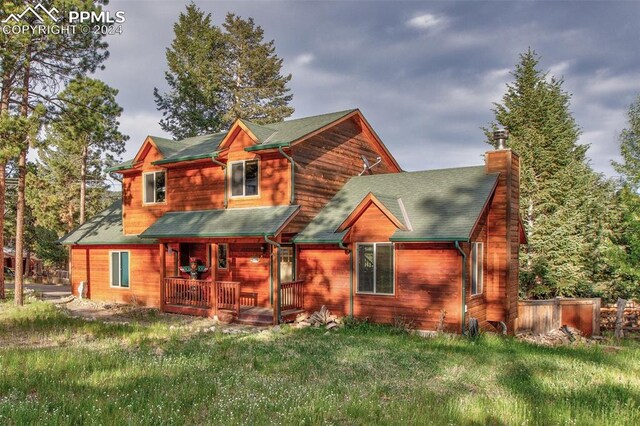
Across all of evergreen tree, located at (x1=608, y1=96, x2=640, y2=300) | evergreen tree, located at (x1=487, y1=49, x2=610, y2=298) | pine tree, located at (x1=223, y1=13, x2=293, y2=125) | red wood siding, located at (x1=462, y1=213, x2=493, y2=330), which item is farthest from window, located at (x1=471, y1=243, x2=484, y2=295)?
pine tree, located at (x1=223, y1=13, x2=293, y2=125)

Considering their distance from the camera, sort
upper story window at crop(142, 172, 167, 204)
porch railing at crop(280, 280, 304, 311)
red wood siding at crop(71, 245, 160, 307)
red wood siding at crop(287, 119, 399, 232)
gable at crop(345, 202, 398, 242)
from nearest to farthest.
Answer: gable at crop(345, 202, 398, 242) < porch railing at crop(280, 280, 304, 311) < red wood siding at crop(287, 119, 399, 232) < red wood siding at crop(71, 245, 160, 307) < upper story window at crop(142, 172, 167, 204)

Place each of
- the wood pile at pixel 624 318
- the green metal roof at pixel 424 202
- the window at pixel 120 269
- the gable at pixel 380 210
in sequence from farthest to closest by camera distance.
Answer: the window at pixel 120 269, the wood pile at pixel 624 318, the gable at pixel 380 210, the green metal roof at pixel 424 202

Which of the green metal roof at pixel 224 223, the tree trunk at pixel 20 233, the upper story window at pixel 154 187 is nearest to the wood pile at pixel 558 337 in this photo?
the green metal roof at pixel 224 223

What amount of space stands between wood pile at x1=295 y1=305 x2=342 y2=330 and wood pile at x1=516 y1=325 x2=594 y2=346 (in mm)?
6094

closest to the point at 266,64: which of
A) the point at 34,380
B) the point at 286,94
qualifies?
the point at 286,94

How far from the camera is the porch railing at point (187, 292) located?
17.0 meters

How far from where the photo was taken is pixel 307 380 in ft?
27.2

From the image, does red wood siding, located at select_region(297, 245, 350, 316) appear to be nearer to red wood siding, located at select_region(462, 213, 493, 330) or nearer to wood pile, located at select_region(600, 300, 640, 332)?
red wood siding, located at select_region(462, 213, 493, 330)

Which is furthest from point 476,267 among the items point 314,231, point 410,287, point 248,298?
point 248,298

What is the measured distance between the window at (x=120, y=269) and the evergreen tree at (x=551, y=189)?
19.8 m

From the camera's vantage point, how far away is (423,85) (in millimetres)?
27406

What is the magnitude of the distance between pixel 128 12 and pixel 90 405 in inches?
696

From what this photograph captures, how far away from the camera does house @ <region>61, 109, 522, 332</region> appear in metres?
14.0

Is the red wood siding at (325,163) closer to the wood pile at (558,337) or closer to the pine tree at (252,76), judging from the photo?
the wood pile at (558,337)
